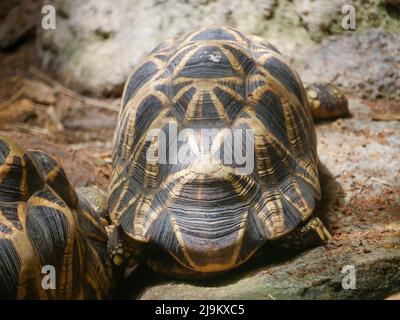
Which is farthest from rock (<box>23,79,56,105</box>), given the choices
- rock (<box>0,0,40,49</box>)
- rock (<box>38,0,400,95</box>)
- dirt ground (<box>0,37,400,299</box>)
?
rock (<box>0,0,40,49</box>)

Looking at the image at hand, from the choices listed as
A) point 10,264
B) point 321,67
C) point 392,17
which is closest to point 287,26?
point 321,67

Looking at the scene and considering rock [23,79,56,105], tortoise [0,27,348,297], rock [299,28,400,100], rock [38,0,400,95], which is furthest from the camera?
rock [23,79,56,105]

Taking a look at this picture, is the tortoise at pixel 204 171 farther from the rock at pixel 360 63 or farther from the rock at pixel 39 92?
the rock at pixel 39 92

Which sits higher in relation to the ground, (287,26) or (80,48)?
(287,26)

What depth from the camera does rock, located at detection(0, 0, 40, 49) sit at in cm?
732

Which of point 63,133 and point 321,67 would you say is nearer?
point 321,67

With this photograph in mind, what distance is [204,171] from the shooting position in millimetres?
3314

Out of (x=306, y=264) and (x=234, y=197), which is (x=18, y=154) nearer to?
(x=234, y=197)

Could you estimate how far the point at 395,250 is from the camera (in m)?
3.35

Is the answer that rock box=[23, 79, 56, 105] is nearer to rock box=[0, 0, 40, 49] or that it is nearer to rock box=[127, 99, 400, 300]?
rock box=[0, 0, 40, 49]

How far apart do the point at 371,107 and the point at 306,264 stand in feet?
7.36

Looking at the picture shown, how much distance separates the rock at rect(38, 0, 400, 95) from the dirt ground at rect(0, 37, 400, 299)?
262mm

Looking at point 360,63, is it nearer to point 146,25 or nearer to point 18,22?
point 146,25

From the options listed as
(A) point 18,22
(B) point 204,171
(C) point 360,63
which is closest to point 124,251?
(B) point 204,171
